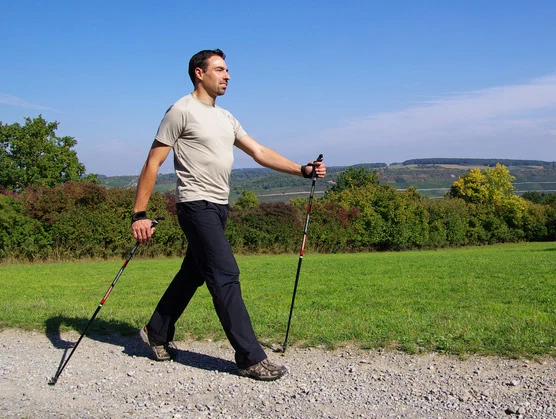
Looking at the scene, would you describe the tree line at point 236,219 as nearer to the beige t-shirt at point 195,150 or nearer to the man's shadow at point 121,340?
the man's shadow at point 121,340

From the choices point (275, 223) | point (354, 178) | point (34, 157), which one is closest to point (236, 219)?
point (275, 223)

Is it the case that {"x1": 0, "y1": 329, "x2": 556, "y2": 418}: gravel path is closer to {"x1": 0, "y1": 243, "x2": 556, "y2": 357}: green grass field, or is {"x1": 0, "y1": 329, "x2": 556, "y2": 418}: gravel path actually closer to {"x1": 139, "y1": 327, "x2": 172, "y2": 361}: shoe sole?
{"x1": 139, "y1": 327, "x2": 172, "y2": 361}: shoe sole

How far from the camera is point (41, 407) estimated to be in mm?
4012

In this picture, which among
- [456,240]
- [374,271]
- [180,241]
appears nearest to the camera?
[374,271]

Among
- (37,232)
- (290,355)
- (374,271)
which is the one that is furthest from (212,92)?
(37,232)

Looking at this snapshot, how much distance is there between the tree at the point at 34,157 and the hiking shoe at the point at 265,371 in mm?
32874

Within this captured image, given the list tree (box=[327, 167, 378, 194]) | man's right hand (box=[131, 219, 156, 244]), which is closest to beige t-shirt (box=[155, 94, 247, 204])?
man's right hand (box=[131, 219, 156, 244])

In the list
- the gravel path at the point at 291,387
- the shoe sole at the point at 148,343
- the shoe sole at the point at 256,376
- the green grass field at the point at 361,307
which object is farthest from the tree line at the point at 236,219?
the shoe sole at the point at 256,376

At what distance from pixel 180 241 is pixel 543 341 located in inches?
769

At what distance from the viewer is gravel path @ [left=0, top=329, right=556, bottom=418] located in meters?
3.78

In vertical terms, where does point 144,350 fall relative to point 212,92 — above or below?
below

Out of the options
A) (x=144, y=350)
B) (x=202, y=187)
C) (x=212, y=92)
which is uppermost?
(x=212, y=92)

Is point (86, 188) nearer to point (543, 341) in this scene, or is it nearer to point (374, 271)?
point (374, 271)

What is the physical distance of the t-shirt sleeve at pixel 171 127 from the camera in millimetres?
4680
